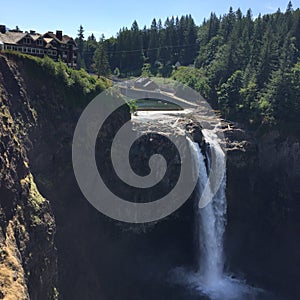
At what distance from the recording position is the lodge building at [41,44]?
45.6 meters

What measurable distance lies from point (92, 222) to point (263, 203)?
23929 millimetres

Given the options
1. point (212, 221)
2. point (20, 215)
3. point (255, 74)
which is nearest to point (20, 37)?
point (20, 215)

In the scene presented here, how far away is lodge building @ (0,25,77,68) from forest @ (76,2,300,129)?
12.7 m

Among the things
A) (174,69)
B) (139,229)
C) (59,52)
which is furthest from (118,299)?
(174,69)

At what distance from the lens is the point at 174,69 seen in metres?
105

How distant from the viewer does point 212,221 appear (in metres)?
Result: 47.7

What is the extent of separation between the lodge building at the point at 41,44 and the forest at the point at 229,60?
12.7m

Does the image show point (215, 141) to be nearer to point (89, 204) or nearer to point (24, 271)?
point (89, 204)

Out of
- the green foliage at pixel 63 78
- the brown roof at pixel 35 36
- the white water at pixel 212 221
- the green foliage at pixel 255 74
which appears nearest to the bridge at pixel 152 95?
the green foliage at pixel 255 74

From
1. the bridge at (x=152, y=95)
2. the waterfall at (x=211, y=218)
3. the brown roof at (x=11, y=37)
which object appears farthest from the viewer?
the bridge at (x=152, y=95)

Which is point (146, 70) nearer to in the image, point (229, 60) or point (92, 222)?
point (229, 60)

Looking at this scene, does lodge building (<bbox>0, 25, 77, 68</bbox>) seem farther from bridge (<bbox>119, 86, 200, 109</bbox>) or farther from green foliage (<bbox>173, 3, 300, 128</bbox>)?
bridge (<bbox>119, 86, 200, 109</bbox>)

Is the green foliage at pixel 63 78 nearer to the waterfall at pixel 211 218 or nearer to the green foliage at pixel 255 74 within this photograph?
the waterfall at pixel 211 218

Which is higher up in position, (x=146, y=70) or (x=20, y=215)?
(x=146, y=70)
